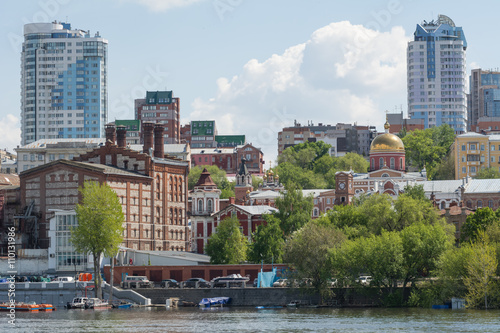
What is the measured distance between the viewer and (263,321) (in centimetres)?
9375

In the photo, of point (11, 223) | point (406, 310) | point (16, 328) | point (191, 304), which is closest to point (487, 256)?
point (406, 310)

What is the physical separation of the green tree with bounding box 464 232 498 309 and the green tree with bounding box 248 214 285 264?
3497cm

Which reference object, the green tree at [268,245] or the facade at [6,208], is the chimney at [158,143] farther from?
the green tree at [268,245]

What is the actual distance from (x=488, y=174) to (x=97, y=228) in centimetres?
9376

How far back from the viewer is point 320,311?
10350 cm

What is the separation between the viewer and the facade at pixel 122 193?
441 ft

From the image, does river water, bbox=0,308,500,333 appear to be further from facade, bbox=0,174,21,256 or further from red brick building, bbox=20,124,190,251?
facade, bbox=0,174,21,256

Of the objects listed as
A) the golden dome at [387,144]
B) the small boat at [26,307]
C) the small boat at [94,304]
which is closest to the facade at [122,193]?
the small boat at [94,304]

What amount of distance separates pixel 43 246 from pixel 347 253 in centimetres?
4597

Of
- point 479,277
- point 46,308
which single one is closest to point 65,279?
point 46,308

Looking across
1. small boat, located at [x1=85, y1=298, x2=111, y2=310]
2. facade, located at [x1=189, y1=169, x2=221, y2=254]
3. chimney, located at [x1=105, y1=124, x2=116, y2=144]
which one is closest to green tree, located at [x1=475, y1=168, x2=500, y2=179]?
facade, located at [x1=189, y1=169, x2=221, y2=254]

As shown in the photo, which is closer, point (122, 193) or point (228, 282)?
point (228, 282)

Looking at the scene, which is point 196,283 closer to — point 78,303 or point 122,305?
point 122,305

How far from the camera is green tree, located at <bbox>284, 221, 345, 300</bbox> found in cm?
10856
